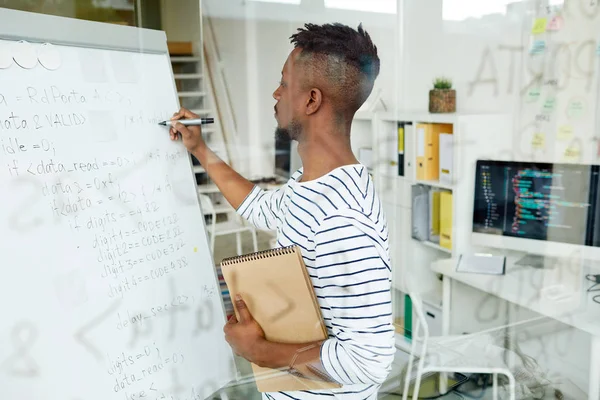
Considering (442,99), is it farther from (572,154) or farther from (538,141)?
(572,154)

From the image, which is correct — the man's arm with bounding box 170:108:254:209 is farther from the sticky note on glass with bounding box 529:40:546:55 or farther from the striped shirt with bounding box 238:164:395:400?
the sticky note on glass with bounding box 529:40:546:55

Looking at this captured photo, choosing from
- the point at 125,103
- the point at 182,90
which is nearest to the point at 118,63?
the point at 125,103

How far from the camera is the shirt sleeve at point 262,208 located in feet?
3.73

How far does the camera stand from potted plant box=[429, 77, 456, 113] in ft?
6.71

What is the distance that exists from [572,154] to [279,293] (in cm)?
134

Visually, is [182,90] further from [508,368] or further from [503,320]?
[503,320]

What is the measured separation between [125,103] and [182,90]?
207mm

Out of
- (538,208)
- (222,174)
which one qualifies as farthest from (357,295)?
(538,208)

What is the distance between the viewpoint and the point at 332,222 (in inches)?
33.9

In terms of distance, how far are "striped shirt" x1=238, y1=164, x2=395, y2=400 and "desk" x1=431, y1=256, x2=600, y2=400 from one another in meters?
1.12

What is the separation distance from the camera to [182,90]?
3.87 feet

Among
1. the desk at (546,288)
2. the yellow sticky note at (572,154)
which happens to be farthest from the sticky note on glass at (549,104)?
the desk at (546,288)

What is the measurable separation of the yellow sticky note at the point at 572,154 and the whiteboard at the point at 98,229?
1.31 metres

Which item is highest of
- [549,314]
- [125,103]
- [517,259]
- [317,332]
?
[125,103]
